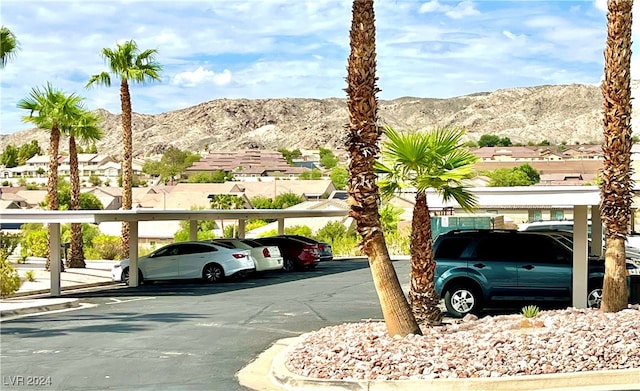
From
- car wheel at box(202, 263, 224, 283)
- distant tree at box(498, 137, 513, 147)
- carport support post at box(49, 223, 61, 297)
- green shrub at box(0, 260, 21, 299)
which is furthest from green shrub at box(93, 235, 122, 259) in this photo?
distant tree at box(498, 137, 513, 147)

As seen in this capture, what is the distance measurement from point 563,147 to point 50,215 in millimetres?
167822

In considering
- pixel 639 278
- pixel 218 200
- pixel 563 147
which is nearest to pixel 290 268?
pixel 639 278

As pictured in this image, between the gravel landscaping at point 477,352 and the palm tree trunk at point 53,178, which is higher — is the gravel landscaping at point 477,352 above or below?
below

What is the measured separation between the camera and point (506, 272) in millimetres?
17766

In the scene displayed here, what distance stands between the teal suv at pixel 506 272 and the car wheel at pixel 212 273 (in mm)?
11950

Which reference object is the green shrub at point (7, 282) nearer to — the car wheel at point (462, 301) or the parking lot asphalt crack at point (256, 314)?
the parking lot asphalt crack at point (256, 314)

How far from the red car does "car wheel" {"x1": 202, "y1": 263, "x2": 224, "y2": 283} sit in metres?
5.58

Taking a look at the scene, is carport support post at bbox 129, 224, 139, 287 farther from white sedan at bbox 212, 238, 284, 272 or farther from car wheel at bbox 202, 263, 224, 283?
white sedan at bbox 212, 238, 284, 272

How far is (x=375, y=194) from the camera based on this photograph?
527 inches

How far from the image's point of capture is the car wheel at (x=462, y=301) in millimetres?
17812

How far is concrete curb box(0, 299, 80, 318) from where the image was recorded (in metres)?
20.2

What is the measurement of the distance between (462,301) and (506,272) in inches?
42.1

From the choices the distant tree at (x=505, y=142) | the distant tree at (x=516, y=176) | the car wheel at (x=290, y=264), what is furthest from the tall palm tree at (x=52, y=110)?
the distant tree at (x=505, y=142)

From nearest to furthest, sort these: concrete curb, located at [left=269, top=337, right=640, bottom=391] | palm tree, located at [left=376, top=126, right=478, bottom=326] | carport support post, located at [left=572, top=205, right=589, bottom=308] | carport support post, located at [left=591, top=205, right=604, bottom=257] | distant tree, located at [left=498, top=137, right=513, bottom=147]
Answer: concrete curb, located at [left=269, top=337, right=640, bottom=391]
palm tree, located at [left=376, top=126, right=478, bottom=326]
carport support post, located at [left=572, top=205, right=589, bottom=308]
carport support post, located at [left=591, top=205, right=604, bottom=257]
distant tree, located at [left=498, top=137, right=513, bottom=147]
